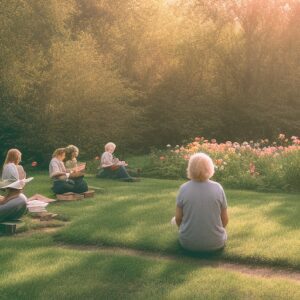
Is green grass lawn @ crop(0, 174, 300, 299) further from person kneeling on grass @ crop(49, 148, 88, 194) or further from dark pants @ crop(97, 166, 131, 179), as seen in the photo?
dark pants @ crop(97, 166, 131, 179)

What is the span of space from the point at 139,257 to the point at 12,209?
113 inches

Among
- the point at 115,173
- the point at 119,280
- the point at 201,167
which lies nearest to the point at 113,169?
the point at 115,173

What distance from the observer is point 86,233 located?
8.84 m

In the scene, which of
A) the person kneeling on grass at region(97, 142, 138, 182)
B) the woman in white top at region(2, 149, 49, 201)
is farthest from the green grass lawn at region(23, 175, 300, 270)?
the person kneeling on grass at region(97, 142, 138, 182)

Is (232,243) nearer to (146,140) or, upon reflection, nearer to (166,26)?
(146,140)

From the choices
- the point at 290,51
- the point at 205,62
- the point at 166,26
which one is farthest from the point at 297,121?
the point at 166,26

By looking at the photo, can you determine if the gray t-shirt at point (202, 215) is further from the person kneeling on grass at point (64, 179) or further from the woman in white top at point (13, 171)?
the person kneeling on grass at point (64, 179)

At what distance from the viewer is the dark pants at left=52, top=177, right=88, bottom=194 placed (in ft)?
41.5

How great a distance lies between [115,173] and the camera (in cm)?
1662

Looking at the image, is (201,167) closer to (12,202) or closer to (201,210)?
(201,210)

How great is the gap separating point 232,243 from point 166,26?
24.7m

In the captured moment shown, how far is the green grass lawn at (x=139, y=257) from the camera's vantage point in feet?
20.2

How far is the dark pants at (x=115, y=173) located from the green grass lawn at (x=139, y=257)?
4.99 metres

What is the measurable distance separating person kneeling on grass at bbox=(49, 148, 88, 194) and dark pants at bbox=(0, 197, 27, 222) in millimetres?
3167
